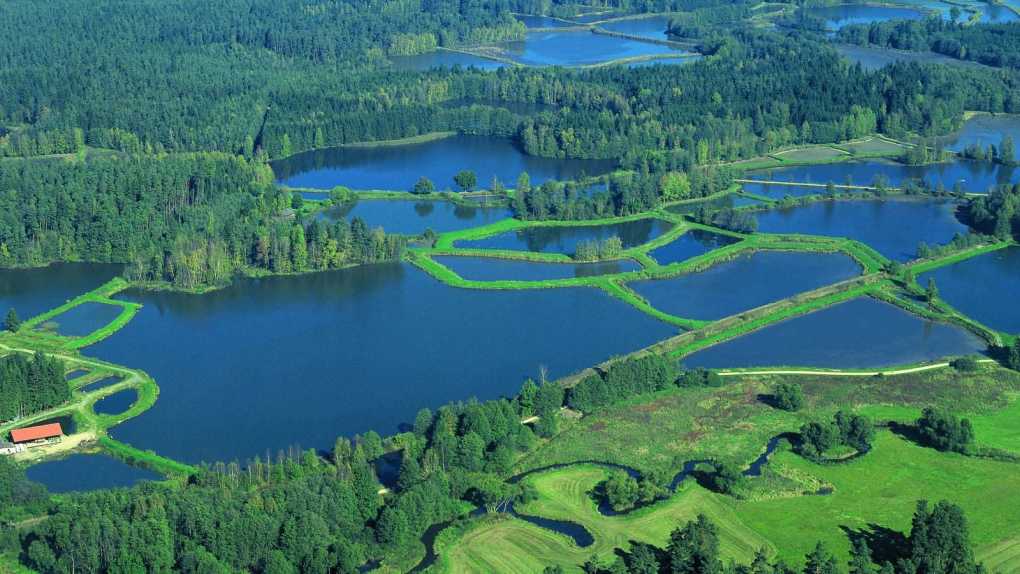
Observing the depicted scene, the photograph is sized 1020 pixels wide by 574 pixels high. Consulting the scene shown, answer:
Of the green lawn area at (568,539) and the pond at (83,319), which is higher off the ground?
the pond at (83,319)

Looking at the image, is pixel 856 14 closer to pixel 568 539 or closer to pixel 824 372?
pixel 824 372

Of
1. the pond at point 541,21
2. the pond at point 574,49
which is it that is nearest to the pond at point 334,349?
the pond at point 574,49

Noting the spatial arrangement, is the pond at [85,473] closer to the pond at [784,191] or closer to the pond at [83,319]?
the pond at [83,319]

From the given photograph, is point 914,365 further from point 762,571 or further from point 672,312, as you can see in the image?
point 762,571

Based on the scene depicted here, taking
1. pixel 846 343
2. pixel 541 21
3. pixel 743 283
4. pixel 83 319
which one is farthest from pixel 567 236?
pixel 541 21

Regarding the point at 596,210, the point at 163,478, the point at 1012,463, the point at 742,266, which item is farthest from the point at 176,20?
the point at 1012,463

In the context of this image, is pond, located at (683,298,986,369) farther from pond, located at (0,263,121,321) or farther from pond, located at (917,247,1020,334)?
pond, located at (0,263,121,321)
